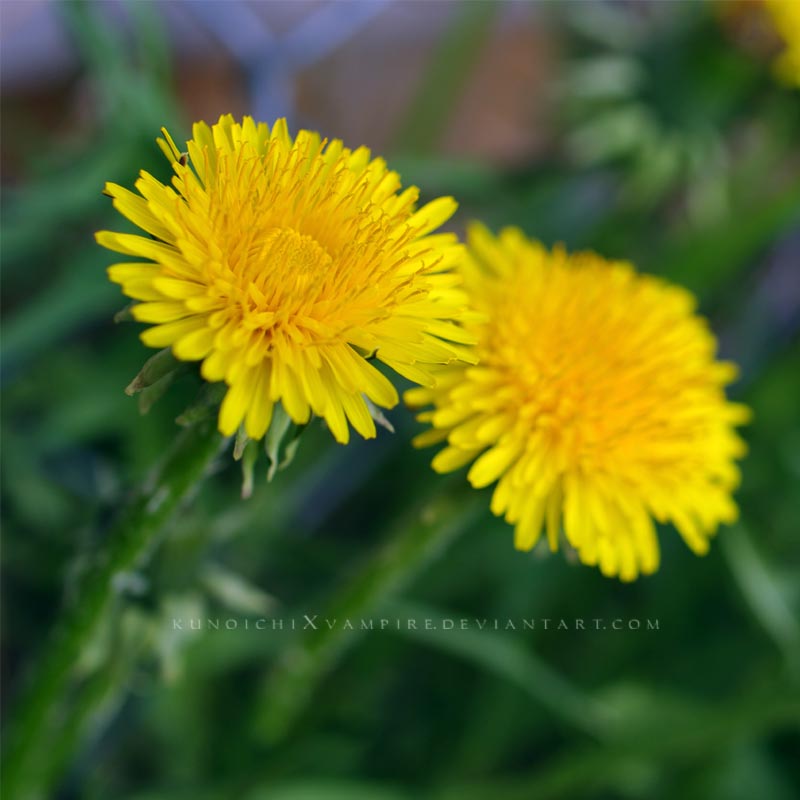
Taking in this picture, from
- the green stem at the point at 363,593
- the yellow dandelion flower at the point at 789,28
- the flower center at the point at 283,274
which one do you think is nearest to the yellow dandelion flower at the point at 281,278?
the flower center at the point at 283,274

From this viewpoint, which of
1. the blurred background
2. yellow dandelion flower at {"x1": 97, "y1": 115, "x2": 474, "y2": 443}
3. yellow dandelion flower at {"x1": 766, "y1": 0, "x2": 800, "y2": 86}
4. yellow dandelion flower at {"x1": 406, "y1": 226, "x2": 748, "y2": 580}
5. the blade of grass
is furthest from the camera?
the blade of grass

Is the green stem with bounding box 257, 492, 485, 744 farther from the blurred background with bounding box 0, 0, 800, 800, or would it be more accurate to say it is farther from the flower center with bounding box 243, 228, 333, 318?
the flower center with bounding box 243, 228, 333, 318

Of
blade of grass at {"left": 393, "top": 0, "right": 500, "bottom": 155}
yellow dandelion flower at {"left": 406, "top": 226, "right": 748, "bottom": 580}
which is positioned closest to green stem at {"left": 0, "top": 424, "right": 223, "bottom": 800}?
yellow dandelion flower at {"left": 406, "top": 226, "right": 748, "bottom": 580}

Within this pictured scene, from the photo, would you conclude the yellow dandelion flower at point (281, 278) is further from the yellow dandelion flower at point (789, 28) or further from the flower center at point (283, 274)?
the yellow dandelion flower at point (789, 28)

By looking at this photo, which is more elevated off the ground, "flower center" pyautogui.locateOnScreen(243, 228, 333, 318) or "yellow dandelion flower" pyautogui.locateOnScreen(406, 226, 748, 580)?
"flower center" pyautogui.locateOnScreen(243, 228, 333, 318)

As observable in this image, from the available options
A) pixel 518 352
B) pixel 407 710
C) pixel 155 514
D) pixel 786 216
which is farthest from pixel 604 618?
pixel 155 514
